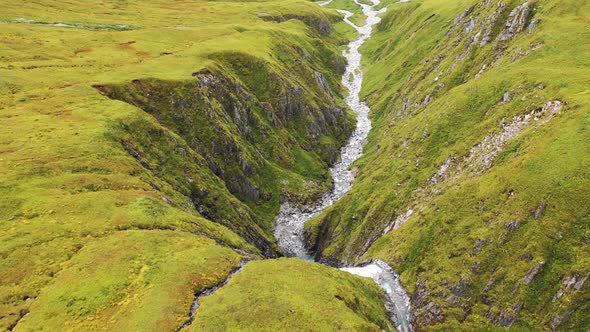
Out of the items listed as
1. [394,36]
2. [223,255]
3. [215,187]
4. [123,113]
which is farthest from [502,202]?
[394,36]

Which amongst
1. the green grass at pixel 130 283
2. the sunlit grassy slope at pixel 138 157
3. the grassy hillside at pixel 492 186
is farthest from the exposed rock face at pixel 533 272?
the green grass at pixel 130 283

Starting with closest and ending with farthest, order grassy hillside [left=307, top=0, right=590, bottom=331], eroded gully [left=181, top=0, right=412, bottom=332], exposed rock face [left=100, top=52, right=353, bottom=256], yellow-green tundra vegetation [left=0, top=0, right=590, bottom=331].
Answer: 1. yellow-green tundra vegetation [left=0, top=0, right=590, bottom=331]
2. grassy hillside [left=307, top=0, right=590, bottom=331]
3. eroded gully [left=181, top=0, right=412, bottom=332]
4. exposed rock face [left=100, top=52, right=353, bottom=256]

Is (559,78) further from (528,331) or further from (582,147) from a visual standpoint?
(528,331)

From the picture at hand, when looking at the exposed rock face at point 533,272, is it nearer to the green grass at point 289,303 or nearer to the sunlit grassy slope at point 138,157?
the green grass at point 289,303

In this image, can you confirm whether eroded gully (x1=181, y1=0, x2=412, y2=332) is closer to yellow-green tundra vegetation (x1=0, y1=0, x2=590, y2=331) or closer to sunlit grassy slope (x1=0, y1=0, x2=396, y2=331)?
yellow-green tundra vegetation (x1=0, y1=0, x2=590, y2=331)

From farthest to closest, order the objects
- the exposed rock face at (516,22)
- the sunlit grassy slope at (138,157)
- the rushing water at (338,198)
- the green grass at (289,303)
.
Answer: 1. the exposed rock face at (516,22)
2. the rushing water at (338,198)
3. the sunlit grassy slope at (138,157)
4. the green grass at (289,303)

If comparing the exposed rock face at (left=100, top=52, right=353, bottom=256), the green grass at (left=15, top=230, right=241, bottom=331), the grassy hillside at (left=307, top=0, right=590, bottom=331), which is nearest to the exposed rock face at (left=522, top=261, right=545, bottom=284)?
the grassy hillside at (left=307, top=0, right=590, bottom=331)
